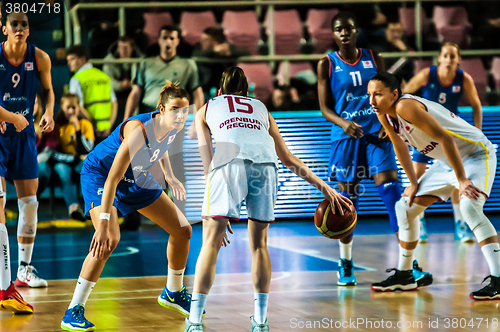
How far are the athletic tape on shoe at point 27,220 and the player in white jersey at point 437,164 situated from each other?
113 inches

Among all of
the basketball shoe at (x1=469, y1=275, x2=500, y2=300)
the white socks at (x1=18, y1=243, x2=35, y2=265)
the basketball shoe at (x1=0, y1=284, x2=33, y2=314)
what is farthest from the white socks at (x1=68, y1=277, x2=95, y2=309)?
the basketball shoe at (x1=469, y1=275, x2=500, y2=300)

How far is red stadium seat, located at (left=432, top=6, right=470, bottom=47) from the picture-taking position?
11430 millimetres

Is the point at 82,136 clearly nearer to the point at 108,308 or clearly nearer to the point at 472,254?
the point at 108,308

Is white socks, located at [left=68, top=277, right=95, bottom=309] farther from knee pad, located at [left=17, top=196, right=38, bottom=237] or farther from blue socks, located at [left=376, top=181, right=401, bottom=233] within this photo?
blue socks, located at [left=376, top=181, right=401, bottom=233]

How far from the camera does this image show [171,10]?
38.5 ft

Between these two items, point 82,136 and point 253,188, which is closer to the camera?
point 253,188

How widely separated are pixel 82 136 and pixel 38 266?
9.72ft

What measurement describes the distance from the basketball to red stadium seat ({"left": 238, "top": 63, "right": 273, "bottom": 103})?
648 centimetres

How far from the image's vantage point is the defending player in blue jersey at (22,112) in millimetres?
4977

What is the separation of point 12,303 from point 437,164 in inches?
127

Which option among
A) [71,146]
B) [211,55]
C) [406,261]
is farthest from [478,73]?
[406,261]

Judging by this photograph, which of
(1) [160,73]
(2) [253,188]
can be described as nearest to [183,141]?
(1) [160,73]

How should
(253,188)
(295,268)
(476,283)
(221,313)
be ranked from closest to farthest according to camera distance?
(253,188)
(221,313)
(476,283)
(295,268)

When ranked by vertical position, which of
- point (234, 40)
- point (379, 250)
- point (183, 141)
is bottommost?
point (379, 250)
